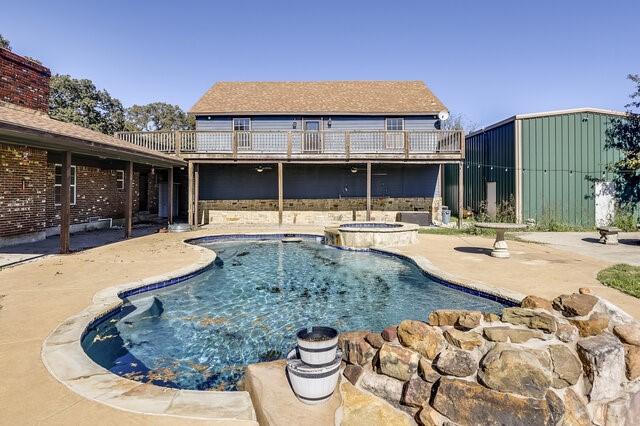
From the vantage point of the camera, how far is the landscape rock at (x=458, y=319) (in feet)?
10.7

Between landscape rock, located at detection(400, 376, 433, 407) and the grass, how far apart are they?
16.2ft

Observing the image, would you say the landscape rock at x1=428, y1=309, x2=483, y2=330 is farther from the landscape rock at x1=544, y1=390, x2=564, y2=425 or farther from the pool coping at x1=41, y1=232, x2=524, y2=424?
the pool coping at x1=41, y1=232, x2=524, y2=424

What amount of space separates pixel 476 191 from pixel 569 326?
17837mm

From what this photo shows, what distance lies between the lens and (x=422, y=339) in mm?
3143

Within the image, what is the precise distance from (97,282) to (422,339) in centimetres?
597

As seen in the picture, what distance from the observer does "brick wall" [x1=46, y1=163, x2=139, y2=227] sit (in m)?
Answer: 12.7

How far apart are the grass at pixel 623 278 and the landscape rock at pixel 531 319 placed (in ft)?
12.3

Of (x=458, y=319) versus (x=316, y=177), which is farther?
(x=316, y=177)

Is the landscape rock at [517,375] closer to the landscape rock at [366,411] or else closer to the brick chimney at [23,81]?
the landscape rock at [366,411]

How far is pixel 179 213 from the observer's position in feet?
70.3

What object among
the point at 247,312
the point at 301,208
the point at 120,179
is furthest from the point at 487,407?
the point at 120,179

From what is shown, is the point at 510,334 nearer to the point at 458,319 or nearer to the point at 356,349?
the point at 458,319

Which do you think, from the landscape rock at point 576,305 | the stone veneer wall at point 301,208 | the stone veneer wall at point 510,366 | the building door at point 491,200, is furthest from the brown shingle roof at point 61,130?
the building door at point 491,200

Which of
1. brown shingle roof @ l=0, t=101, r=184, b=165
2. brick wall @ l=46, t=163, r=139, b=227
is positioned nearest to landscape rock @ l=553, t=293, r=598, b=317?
brown shingle roof @ l=0, t=101, r=184, b=165
